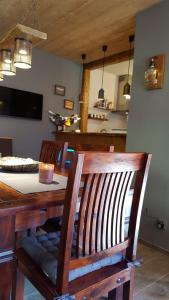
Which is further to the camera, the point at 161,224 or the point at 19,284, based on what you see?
the point at 161,224

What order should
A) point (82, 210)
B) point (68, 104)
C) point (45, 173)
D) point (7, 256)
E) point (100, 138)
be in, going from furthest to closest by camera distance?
point (68, 104)
point (100, 138)
point (45, 173)
point (7, 256)
point (82, 210)

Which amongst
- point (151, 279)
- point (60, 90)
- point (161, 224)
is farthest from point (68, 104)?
point (151, 279)

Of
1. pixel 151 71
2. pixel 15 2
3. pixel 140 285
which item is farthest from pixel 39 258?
pixel 15 2

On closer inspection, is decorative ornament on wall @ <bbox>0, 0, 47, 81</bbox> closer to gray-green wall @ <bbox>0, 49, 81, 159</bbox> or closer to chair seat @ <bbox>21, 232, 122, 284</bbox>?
chair seat @ <bbox>21, 232, 122, 284</bbox>

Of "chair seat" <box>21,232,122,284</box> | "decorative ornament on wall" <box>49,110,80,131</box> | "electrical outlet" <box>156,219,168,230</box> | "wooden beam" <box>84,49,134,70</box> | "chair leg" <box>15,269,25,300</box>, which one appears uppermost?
"wooden beam" <box>84,49,134,70</box>

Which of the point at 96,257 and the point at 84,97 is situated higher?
the point at 84,97

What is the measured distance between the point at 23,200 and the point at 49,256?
28cm

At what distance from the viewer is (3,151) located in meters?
3.55

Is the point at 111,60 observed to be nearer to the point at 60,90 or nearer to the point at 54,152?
the point at 60,90

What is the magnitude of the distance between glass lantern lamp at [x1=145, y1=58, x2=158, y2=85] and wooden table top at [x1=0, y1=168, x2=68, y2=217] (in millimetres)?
1674

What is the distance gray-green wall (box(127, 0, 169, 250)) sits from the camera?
7.56ft

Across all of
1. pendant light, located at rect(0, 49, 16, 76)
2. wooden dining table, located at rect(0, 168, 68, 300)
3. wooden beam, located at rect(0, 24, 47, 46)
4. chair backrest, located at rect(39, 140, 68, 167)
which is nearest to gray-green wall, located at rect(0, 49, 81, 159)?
chair backrest, located at rect(39, 140, 68, 167)

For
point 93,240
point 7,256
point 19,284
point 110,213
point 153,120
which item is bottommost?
point 19,284

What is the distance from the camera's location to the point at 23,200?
1085 millimetres
